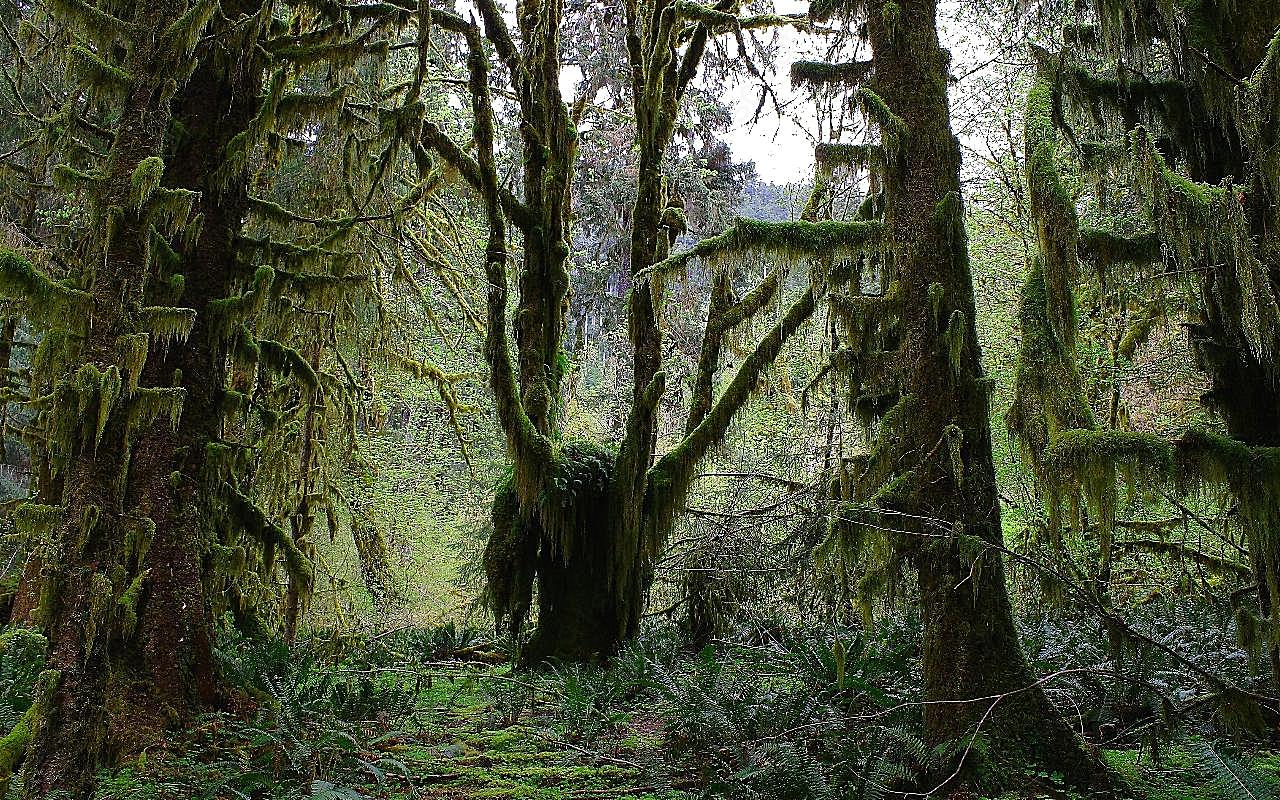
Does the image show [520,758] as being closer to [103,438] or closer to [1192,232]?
[103,438]

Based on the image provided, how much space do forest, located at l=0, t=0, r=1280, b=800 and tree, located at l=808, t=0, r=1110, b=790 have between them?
0.02m

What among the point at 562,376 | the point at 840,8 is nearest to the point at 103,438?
the point at 840,8

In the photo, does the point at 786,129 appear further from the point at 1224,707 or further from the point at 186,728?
the point at 186,728

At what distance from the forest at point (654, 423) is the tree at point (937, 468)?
0.02 meters

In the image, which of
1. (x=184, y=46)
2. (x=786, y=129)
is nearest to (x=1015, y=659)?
(x=184, y=46)

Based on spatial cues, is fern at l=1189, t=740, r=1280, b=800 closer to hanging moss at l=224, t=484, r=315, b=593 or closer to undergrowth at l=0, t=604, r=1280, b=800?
undergrowth at l=0, t=604, r=1280, b=800

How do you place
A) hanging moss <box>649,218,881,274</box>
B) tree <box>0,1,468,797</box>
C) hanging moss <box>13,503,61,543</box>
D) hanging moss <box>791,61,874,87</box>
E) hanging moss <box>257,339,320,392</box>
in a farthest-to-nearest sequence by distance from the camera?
hanging moss <box>257,339,320,392</box>, hanging moss <box>791,61,874,87</box>, hanging moss <box>649,218,881,274</box>, tree <box>0,1,468,797</box>, hanging moss <box>13,503,61,543</box>

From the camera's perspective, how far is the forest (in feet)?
13.1

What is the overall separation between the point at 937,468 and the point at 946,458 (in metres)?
0.07

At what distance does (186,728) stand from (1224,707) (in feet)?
18.5

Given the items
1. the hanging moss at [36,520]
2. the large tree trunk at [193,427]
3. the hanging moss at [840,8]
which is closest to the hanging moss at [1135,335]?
the hanging moss at [840,8]

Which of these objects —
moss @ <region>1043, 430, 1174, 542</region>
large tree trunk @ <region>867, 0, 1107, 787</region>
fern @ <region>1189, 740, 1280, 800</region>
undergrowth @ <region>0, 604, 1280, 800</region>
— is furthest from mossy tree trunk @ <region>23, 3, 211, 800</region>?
fern @ <region>1189, 740, 1280, 800</region>

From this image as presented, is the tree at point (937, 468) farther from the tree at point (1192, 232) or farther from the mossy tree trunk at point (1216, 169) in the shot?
the mossy tree trunk at point (1216, 169)

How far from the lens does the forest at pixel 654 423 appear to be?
4008mm
